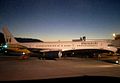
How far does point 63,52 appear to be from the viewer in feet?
222

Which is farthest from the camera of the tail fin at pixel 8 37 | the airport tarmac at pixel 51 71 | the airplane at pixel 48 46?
the tail fin at pixel 8 37

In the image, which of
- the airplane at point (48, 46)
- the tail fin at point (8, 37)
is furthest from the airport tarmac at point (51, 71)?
the tail fin at point (8, 37)

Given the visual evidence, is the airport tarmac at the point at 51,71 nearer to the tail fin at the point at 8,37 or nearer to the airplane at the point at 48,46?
the airplane at the point at 48,46

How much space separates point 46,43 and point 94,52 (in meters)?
16.8

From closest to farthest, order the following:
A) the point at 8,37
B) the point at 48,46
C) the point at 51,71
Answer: the point at 51,71
the point at 48,46
the point at 8,37

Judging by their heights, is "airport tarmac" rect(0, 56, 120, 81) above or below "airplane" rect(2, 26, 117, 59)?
below

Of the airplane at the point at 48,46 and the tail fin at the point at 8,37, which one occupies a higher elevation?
the tail fin at the point at 8,37

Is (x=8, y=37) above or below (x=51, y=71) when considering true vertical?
above

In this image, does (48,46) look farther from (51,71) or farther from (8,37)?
(51,71)

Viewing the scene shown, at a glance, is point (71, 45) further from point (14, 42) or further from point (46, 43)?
point (14, 42)

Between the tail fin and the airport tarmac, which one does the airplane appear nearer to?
the tail fin

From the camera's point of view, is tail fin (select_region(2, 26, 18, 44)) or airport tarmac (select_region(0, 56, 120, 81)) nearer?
airport tarmac (select_region(0, 56, 120, 81))

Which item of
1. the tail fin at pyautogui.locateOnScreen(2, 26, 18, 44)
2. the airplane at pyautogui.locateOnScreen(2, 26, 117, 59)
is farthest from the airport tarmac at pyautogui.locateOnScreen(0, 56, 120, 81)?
the tail fin at pyautogui.locateOnScreen(2, 26, 18, 44)

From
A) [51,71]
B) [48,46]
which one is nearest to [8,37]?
[48,46]
